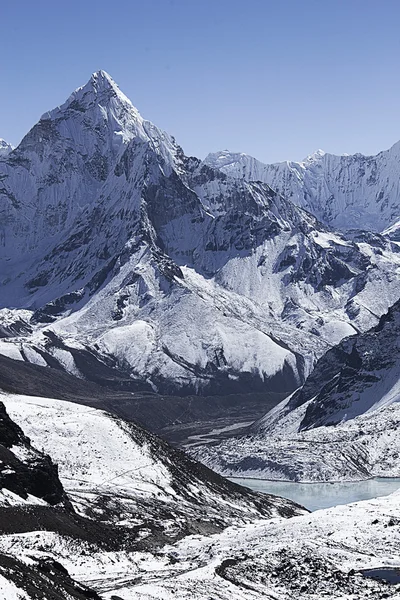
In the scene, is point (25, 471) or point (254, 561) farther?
point (25, 471)

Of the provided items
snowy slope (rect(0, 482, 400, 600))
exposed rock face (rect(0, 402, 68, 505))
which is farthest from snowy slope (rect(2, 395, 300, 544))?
snowy slope (rect(0, 482, 400, 600))

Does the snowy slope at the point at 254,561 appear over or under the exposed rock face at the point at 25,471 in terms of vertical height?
under

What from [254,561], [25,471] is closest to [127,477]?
[25,471]

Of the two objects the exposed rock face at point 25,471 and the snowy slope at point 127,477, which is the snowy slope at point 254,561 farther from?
the snowy slope at point 127,477

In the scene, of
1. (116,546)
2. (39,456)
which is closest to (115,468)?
(39,456)

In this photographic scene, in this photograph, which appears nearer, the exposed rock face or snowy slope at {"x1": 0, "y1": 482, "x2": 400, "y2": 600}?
snowy slope at {"x1": 0, "y1": 482, "x2": 400, "y2": 600}

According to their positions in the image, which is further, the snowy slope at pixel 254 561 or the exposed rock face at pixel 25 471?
the exposed rock face at pixel 25 471

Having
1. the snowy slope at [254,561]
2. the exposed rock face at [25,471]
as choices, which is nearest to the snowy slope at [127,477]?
the exposed rock face at [25,471]

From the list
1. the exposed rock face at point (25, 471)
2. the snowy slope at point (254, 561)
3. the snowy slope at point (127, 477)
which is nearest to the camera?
the snowy slope at point (254, 561)

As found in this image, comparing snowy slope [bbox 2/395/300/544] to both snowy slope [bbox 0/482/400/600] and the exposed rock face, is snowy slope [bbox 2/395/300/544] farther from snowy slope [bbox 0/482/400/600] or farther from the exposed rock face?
snowy slope [bbox 0/482/400/600]

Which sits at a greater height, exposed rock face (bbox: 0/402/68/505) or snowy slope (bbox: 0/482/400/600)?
exposed rock face (bbox: 0/402/68/505)

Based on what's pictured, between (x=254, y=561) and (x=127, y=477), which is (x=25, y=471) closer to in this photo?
(x=254, y=561)

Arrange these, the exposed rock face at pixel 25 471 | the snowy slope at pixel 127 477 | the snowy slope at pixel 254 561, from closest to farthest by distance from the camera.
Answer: the snowy slope at pixel 254 561
the exposed rock face at pixel 25 471
the snowy slope at pixel 127 477
